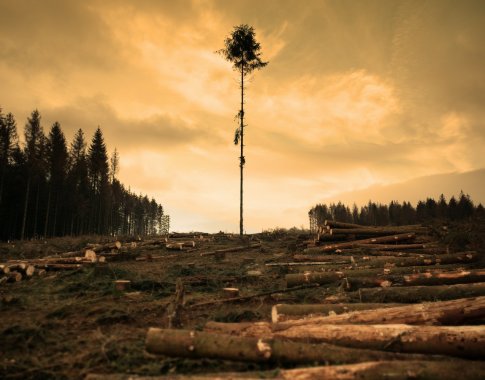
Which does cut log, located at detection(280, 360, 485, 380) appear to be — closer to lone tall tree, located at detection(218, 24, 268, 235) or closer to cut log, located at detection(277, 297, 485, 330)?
cut log, located at detection(277, 297, 485, 330)

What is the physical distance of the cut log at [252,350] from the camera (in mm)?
3971

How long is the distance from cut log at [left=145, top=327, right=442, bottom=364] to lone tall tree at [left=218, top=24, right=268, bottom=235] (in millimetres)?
22377

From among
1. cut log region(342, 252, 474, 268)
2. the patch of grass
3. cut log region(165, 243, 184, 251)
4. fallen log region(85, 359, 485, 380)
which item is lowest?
the patch of grass

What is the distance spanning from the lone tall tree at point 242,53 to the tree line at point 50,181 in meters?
24.4

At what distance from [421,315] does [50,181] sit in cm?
4476

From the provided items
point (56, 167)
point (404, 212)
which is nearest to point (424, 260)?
point (56, 167)

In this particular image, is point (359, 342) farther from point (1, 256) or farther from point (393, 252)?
point (1, 256)

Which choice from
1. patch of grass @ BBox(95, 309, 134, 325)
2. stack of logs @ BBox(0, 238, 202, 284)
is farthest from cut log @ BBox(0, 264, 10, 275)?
patch of grass @ BBox(95, 309, 134, 325)

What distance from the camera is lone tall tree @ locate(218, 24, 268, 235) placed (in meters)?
26.2

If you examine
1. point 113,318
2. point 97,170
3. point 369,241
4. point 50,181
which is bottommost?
point 113,318

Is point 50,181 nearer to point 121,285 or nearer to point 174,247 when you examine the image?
point 174,247

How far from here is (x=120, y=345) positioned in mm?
5059

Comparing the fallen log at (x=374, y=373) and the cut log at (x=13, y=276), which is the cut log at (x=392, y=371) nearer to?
the fallen log at (x=374, y=373)

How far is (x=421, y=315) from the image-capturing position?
16.3 ft
